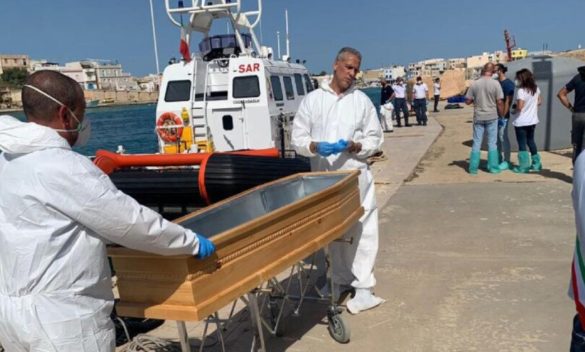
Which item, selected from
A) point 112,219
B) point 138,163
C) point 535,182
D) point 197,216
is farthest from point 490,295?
point 535,182

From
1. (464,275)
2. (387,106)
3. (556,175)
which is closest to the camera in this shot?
(464,275)

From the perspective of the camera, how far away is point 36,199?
1901mm

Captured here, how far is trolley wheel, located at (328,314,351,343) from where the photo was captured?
3.49 m

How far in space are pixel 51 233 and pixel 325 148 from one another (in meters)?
2.30

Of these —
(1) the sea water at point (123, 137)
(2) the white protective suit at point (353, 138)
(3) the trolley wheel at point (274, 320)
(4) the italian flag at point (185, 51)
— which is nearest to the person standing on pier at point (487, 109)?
(1) the sea water at point (123, 137)

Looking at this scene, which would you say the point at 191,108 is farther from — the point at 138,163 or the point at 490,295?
the point at 490,295

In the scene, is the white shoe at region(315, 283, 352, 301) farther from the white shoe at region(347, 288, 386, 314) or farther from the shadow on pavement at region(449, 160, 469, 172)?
the shadow on pavement at region(449, 160, 469, 172)

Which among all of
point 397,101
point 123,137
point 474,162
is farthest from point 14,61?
point 474,162

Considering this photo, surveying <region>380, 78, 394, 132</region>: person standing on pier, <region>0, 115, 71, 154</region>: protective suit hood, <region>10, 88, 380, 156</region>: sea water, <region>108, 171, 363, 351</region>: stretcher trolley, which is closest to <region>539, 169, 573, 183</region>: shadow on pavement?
<region>10, 88, 380, 156</region>: sea water

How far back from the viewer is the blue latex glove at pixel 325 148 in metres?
3.86

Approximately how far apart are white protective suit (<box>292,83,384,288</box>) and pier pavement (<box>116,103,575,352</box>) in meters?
0.41

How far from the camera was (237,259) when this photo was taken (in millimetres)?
2492

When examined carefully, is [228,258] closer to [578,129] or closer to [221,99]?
[578,129]

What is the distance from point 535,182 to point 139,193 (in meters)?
5.81
